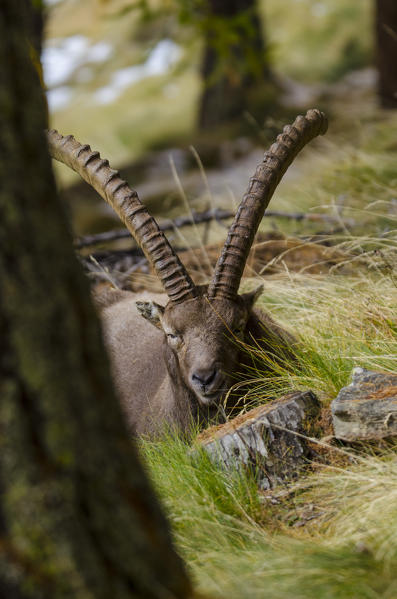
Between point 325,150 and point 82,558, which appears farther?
point 325,150

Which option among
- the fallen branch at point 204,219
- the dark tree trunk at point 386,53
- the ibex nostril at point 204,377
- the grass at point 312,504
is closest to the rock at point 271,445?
the grass at point 312,504

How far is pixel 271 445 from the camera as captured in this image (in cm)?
355

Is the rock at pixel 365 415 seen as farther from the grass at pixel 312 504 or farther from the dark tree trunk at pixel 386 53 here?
the dark tree trunk at pixel 386 53

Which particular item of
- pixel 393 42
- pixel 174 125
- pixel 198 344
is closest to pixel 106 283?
pixel 198 344

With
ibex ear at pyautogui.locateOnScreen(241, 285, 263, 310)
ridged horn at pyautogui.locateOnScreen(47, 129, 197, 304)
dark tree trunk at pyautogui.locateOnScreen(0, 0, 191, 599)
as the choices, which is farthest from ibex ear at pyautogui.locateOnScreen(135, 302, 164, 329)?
dark tree trunk at pyautogui.locateOnScreen(0, 0, 191, 599)

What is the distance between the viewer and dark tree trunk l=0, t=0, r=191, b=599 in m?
1.92

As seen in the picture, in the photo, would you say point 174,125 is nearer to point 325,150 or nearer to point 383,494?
point 325,150

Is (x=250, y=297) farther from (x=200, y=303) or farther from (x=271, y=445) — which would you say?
(x=271, y=445)

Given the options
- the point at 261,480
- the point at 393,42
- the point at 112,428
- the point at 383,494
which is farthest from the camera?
the point at 393,42

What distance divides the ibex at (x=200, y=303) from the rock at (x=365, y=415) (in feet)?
3.66

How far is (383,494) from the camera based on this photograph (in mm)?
3092

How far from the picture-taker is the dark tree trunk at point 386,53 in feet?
39.5

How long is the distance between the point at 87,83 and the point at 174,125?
12627 millimetres

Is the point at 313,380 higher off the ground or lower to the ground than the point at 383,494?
higher
